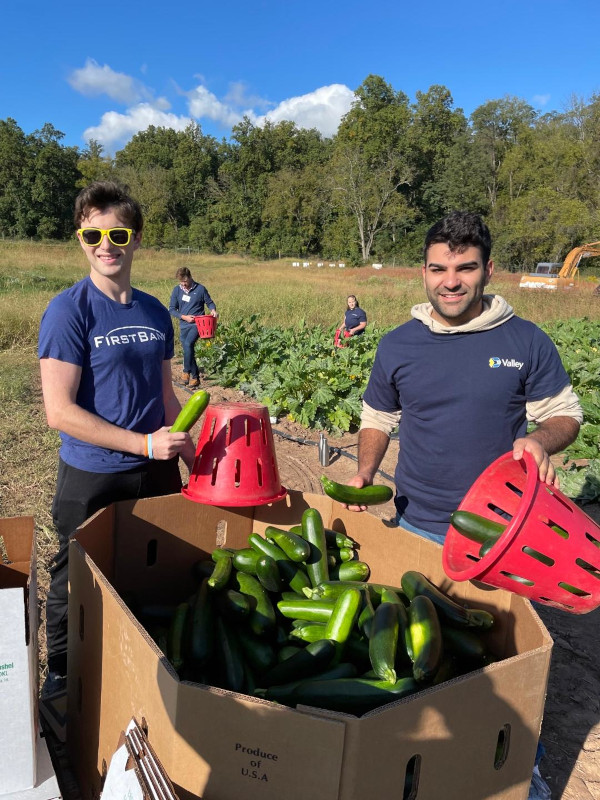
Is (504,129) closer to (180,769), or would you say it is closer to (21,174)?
(21,174)

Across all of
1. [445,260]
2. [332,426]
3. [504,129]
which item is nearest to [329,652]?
[445,260]

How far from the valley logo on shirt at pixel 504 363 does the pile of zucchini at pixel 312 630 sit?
38.7 inches

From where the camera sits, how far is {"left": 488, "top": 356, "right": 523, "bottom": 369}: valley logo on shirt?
2.78 m

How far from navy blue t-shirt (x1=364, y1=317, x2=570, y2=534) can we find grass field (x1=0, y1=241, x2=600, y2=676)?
108 inches

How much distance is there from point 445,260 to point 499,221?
66.3 m

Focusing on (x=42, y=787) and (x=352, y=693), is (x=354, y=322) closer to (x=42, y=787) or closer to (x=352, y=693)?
(x=352, y=693)

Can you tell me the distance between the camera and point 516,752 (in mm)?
1816

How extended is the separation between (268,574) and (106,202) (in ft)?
5.82

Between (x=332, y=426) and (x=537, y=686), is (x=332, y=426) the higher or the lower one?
the lower one

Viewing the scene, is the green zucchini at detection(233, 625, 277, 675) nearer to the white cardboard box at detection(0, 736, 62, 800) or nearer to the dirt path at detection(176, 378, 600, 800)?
the white cardboard box at detection(0, 736, 62, 800)

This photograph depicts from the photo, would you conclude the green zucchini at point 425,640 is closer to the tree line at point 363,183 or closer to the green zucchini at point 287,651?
the green zucchini at point 287,651

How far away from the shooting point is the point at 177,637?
2.23 meters

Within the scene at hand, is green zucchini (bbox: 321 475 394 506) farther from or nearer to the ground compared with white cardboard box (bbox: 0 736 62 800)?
farther from the ground

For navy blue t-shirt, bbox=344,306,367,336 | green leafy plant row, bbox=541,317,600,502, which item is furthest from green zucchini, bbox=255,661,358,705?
navy blue t-shirt, bbox=344,306,367,336
